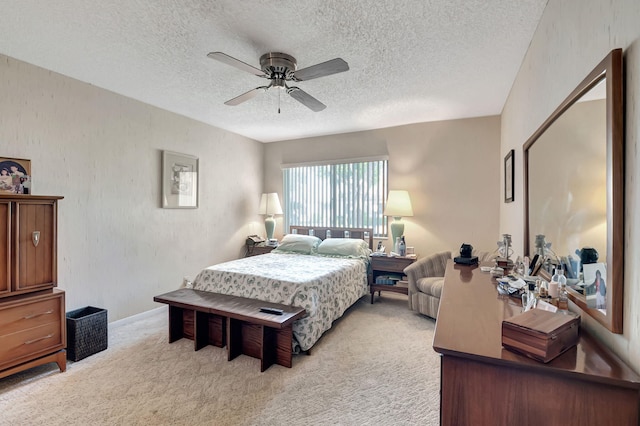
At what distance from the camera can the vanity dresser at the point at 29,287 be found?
7.02 ft

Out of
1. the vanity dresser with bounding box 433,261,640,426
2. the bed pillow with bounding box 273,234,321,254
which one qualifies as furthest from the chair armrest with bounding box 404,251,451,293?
the vanity dresser with bounding box 433,261,640,426

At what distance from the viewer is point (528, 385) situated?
923 mm

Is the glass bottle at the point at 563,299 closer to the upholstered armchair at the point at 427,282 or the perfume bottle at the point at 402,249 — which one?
the upholstered armchair at the point at 427,282

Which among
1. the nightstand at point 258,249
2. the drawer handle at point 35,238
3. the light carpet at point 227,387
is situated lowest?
the light carpet at point 227,387

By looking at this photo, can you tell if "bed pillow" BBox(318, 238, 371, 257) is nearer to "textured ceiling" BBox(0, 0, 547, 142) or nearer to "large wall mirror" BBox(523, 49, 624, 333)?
"textured ceiling" BBox(0, 0, 547, 142)

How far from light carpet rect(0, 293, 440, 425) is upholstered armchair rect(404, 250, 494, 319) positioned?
1.73 feet

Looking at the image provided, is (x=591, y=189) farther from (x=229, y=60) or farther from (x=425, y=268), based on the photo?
(x=425, y=268)

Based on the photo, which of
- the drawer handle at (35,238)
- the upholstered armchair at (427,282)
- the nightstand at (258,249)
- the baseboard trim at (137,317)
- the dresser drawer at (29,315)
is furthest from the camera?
the nightstand at (258,249)

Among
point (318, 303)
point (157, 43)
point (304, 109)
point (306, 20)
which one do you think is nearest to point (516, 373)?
point (318, 303)

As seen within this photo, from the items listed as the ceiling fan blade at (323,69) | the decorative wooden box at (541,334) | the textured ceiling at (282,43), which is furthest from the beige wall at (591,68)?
the ceiling fan blade at (323,69)

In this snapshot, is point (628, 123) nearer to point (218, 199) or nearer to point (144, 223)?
point (144, 223)

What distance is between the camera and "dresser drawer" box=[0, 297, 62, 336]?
213 centimetres

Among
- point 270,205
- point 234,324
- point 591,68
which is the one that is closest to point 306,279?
point 234,324

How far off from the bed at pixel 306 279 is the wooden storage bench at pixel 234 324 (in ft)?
0.37
